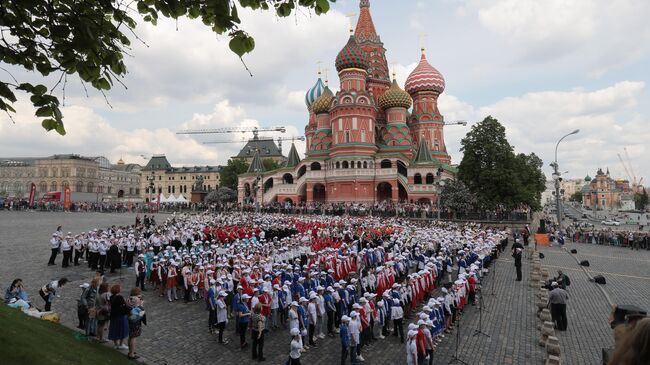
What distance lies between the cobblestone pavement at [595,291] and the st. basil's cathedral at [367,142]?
1874cm

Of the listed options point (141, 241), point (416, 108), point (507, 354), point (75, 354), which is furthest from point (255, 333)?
point (416, 108)

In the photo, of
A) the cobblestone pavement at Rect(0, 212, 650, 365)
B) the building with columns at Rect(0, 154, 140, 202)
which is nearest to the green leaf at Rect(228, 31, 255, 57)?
the cobblestone pavement at Rect(0, 212, 650, 365)

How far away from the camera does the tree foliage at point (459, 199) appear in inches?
1351

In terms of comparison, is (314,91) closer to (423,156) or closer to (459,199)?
(423,156)

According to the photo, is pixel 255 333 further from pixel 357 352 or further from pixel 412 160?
pixel 412 160

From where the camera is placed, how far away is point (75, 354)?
686 cm

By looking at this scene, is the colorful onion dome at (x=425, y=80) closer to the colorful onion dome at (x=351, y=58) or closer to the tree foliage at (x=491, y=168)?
the colorful onion dome at (x=351, y=58)

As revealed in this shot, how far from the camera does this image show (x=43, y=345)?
A: 6.54 m

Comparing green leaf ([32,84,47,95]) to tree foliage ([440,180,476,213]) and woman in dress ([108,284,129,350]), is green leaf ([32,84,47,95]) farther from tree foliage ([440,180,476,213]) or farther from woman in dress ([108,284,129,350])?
tree foliage ([440,180,476,213])

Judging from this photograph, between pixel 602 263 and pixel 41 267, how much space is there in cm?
2875

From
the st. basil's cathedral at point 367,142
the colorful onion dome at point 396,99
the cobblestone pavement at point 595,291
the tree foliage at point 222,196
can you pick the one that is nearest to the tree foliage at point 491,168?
the st. basil's cathedral at point 367,142

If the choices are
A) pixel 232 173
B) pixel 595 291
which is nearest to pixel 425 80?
pixel 232 173

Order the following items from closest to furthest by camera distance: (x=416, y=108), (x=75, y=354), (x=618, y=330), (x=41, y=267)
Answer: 1. (x=618, y=330)
2. (x=75, y=354)
3. (x=41, y=267)
4. (x=416, y=108)

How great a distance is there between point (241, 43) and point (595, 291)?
55.8ft
